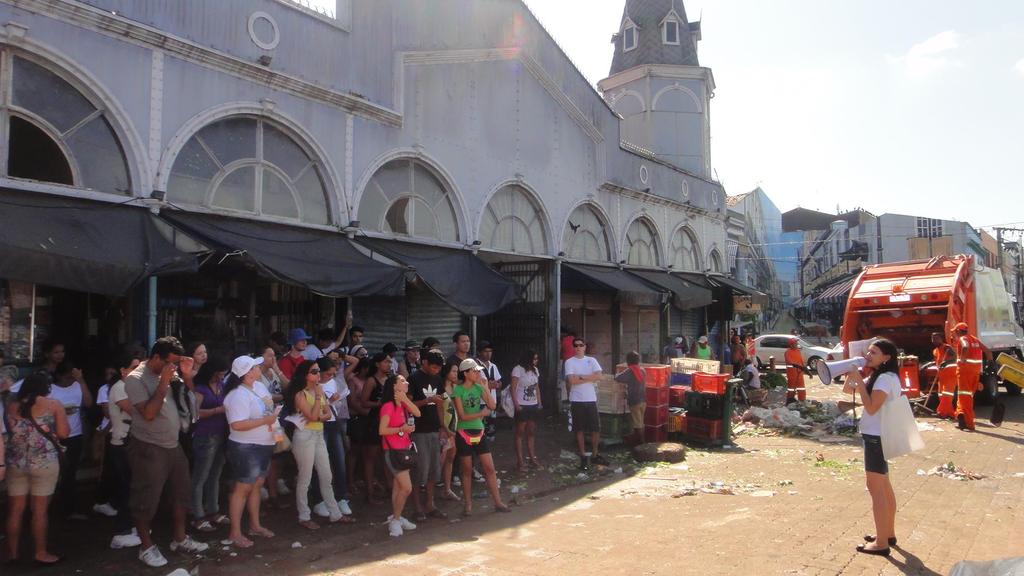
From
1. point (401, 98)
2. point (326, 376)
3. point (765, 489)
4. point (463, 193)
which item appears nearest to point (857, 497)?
point (765, 489)

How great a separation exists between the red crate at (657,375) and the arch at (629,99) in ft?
38.5

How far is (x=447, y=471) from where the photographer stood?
7703 mm

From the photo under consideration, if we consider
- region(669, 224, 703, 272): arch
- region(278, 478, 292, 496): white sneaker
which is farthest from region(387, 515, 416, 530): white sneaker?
region(669, 224, 703, 272): arch

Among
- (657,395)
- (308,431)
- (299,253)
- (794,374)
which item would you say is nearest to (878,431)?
(308,431)

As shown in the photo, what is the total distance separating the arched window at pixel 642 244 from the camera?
57.4 feet

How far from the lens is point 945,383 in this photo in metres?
12.9

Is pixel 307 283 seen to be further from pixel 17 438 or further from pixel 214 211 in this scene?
pixel 17 438

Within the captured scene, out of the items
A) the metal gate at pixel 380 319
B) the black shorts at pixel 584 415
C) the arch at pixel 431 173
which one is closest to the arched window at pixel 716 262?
the arch at pixel 431 173

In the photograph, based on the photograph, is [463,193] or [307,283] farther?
[463,193]

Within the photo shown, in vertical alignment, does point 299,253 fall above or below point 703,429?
above

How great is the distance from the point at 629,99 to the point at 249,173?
15024 millimetres

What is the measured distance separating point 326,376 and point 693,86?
17.7 meters

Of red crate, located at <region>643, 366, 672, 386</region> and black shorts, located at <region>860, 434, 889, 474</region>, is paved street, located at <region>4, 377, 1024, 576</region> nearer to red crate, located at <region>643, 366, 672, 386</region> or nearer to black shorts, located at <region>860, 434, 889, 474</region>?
black shorts, located at <region>860, 434, 889, 474</region>

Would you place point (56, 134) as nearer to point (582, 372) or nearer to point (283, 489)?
point (283, 489)
